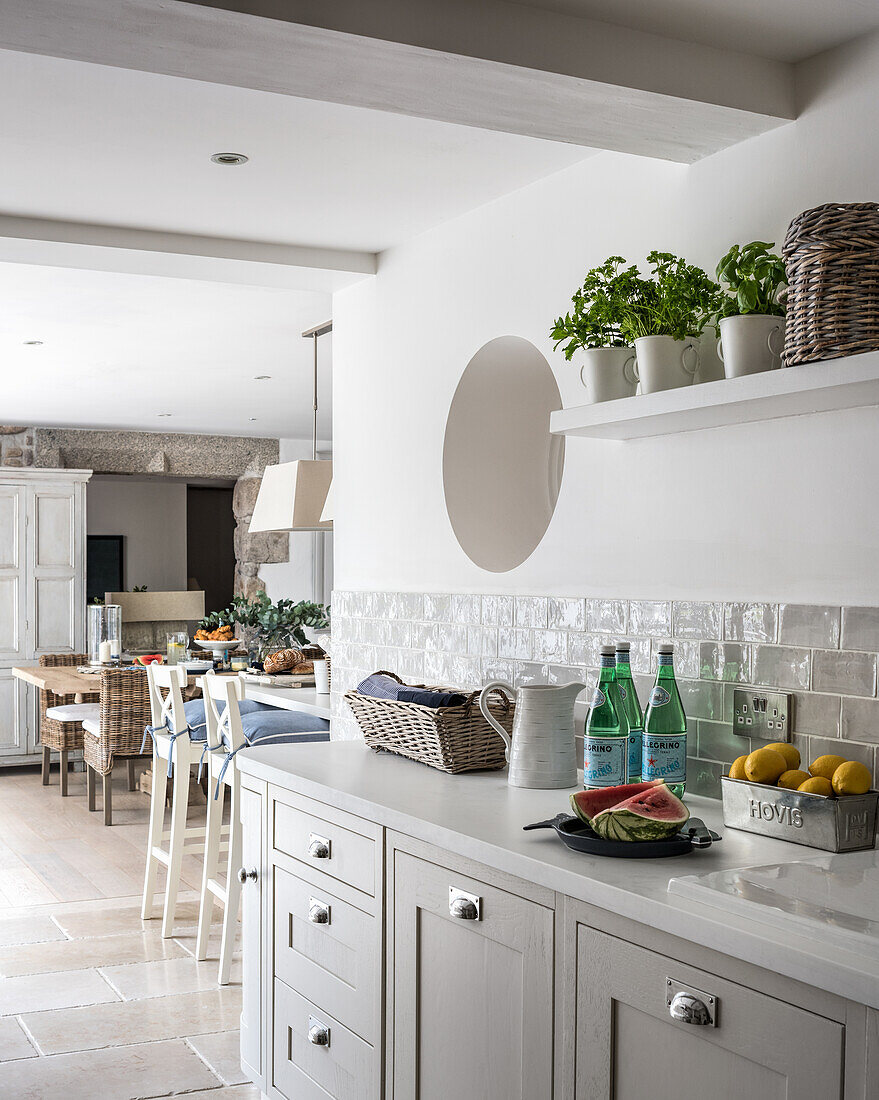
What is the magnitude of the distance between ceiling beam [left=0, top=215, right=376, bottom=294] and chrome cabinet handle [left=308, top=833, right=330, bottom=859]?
1791 millimetres

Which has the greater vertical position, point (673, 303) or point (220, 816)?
point (673, 303)

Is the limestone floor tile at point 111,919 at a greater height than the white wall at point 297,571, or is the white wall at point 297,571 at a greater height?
the white wall at point 297,571

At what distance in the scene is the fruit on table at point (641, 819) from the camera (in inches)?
73.0

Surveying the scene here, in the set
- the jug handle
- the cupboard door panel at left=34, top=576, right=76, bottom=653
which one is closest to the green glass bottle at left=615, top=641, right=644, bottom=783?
the jug handle

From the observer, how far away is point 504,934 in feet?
6.40

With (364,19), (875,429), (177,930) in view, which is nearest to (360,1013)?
(875,429)

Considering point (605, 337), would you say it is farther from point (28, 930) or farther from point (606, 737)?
point (28, 930)

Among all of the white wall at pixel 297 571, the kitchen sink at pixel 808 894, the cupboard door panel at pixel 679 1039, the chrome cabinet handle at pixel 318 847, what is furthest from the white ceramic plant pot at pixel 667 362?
the white wall at pixel 297 571

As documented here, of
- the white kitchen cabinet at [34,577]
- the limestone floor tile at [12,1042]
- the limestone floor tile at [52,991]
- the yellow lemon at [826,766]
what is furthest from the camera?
the white kitchen cabinet at [34,577]

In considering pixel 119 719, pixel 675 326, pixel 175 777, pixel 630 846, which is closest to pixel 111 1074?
pixel 175 777

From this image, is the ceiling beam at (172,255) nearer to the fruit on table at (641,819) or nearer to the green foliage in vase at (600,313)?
the green foliage in vase at (600,313)

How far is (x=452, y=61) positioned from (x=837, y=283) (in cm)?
75

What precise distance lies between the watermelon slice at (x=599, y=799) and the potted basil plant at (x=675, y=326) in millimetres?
775

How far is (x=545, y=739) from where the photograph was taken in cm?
252
